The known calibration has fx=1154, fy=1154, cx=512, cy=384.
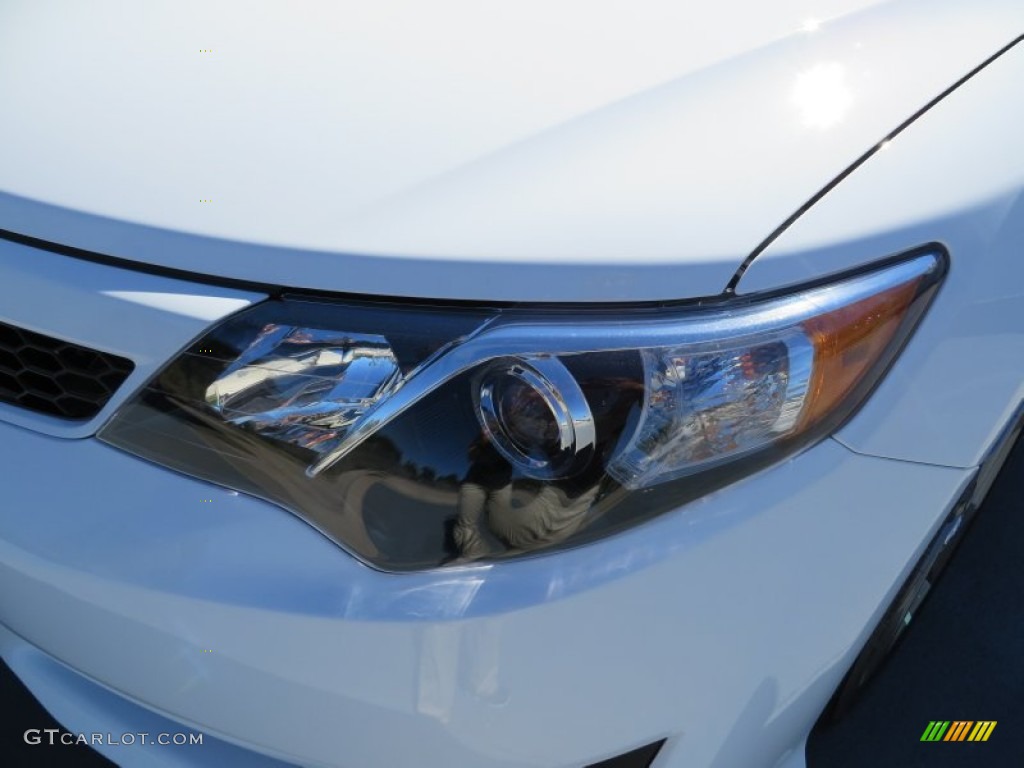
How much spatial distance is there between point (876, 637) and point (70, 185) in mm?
1134

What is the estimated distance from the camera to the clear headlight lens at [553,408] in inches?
47.1

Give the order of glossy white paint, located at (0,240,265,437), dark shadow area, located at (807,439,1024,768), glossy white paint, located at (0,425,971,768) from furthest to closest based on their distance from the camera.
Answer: dark shadow area, located at (807,439,1024,768) → glossy white paint, located at (0,240,265,437) → glossy white paint, located at (0,425,971,768)

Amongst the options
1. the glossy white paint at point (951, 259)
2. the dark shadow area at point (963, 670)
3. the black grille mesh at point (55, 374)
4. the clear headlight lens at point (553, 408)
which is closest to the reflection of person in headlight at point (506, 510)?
the clear headlight lens at point (553, 408)

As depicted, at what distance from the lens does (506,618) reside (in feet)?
3.80

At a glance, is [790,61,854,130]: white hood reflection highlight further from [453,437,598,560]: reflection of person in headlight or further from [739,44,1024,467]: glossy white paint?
[453,437,598,560]: reflection of person in headlight

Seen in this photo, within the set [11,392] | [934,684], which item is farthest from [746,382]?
[934,684]

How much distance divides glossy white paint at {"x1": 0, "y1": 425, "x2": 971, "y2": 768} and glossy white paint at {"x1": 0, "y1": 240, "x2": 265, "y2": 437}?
4.8 inches


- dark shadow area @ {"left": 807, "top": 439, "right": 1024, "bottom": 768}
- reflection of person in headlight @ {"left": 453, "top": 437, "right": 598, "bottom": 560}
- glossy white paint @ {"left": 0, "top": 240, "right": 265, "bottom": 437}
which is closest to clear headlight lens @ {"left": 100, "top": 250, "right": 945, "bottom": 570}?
reflection of person in headlight @ {"left": 453, "top": 437, "right": 598, "bottom": 560}

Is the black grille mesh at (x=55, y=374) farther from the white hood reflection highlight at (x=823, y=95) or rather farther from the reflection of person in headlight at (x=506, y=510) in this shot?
the white hood reflection highlight at (x=823, y=95)

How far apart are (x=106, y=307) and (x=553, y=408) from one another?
0.53m

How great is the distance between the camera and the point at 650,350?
1196mm

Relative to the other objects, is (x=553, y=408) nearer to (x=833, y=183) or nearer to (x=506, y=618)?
(x=506, y=618)

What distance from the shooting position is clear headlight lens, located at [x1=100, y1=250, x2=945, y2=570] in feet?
3.92

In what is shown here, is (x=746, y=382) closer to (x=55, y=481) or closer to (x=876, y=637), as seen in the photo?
(x=876, y=637)
